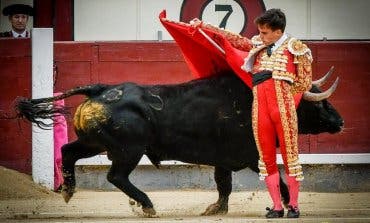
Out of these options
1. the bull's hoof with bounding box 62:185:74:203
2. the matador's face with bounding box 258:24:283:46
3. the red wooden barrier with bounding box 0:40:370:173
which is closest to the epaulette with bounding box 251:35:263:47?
the matador's face with bounding box 258:24:283:46

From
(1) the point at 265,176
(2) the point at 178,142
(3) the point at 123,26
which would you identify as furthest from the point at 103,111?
(3) the point at 123,26

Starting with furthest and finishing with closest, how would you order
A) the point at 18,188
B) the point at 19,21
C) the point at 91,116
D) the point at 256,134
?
the point at 19,21 → the point at 18,188 → the point at 91,116 → the point at 256,134

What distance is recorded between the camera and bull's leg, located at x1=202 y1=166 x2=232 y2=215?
8.09 meters

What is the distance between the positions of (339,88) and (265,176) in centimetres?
382

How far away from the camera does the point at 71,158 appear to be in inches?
319

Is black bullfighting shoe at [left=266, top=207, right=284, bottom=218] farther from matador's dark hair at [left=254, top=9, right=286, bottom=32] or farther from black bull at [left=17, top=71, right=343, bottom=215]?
Answer: matador's dark hair at [left=254, top=9, right=286, bottom=32]

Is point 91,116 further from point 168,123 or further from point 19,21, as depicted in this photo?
point 19,21

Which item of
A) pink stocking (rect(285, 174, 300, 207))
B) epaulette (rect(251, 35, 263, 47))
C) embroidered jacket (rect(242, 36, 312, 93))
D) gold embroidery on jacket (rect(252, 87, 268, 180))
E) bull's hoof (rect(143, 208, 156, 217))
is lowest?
bull's hoof (rect(143, 208, 156, 217))

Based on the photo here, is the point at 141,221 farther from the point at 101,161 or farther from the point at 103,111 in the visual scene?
the point at 101,161

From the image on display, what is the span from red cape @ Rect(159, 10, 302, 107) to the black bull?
0.14 m

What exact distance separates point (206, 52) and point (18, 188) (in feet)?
8.00

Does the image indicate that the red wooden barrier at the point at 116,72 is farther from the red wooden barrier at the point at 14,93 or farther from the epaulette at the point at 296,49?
the epaulette at the point at 296,49

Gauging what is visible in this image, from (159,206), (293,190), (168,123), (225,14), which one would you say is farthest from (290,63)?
(225,14)

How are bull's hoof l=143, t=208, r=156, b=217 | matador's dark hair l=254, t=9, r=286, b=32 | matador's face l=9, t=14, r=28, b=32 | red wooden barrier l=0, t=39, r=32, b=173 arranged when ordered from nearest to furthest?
matador's dark hair l=254, t=9, r=286, b=32, bull's hoof l=143, t=208, r=156, b=217, red wooden barrier l=0, t=39, r=32, b=173, matador's face l=9, t=14, r=28, b=32
